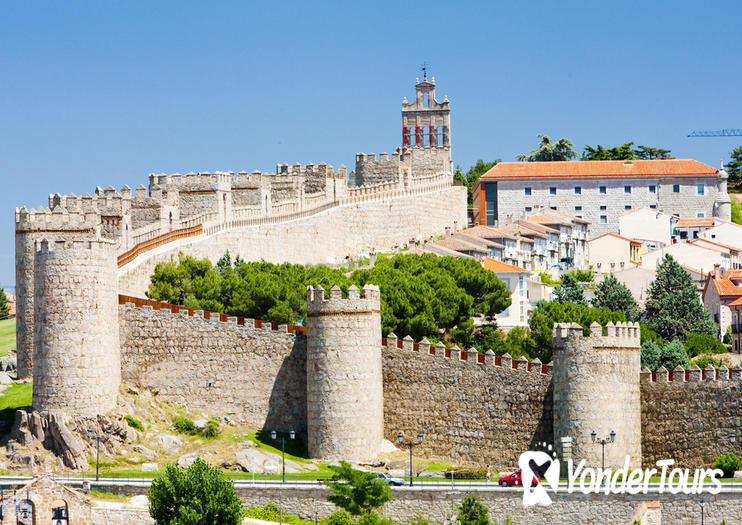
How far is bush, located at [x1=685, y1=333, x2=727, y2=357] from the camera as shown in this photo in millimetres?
83125

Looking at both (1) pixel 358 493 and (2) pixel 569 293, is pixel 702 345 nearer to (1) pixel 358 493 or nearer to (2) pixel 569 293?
(2) pixel 569 293

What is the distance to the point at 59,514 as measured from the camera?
51.8 metres

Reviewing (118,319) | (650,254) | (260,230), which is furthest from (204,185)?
(650,254)

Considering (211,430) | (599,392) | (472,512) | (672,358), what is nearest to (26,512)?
(211,430)

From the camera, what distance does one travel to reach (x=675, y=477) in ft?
182

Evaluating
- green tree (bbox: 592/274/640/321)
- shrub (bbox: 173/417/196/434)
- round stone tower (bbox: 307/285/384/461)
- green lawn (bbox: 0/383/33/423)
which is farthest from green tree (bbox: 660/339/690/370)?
A: green lawn (bbox: 0/383/33/423)

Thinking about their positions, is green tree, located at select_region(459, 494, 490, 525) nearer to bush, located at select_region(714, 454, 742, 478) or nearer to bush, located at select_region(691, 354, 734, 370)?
bush, located at select_region(714, 454, 742, 478)

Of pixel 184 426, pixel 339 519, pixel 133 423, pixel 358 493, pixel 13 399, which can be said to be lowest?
pixel 339 519

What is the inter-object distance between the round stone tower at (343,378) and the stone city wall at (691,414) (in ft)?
33.0

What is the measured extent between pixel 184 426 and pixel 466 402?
10.7m

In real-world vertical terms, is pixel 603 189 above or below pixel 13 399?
above

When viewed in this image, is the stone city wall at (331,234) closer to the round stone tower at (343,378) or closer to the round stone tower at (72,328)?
the round stone tower at (72,328)

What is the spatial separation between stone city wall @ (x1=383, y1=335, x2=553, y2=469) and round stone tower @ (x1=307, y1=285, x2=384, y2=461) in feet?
3.50

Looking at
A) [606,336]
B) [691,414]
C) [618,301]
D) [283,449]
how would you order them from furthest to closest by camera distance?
[618,301]
[606,336]
[691,414]
[283,449]
